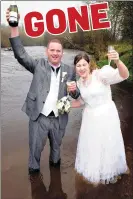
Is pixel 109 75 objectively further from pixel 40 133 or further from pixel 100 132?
pixel 40 133

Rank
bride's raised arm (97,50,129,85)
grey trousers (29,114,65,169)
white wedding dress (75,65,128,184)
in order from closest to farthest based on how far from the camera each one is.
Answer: bride's raised arm (97,50,129,85) → white wedding dress (75,65,128,184) → grey trousers (29,114,65,169)

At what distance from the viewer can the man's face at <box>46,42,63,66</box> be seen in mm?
3645

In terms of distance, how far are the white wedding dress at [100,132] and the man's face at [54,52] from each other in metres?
0.40

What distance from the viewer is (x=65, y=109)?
12.3 feet

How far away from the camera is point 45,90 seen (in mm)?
3773

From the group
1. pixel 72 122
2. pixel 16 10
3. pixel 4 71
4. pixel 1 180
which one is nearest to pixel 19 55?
pixel 16 10

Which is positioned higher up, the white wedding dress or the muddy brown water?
the white wedding dress

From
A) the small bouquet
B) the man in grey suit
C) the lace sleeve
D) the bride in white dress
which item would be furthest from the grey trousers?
the lace sleeve

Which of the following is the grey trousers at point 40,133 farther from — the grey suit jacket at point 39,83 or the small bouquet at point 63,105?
the small bouquet at point 63,105

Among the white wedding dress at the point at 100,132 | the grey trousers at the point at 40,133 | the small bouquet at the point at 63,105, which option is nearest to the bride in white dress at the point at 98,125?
the white wedding dress at the point at 100,132

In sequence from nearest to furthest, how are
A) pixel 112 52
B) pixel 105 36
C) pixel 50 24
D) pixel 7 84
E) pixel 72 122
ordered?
pixel 112 52 → pixel 50 24 → pixel 72 122 → pixel 105 36 → pixel 7 84

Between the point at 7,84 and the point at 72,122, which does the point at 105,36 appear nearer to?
the point at 7,84

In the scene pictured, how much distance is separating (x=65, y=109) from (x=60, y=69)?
1.77 ft

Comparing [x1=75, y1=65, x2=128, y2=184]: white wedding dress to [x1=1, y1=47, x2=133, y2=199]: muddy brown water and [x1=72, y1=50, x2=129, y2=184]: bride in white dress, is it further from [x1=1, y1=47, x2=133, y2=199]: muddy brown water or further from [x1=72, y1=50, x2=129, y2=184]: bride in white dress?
[x1=1, y1=47, x2=133, y2=199]: muddy brown water
